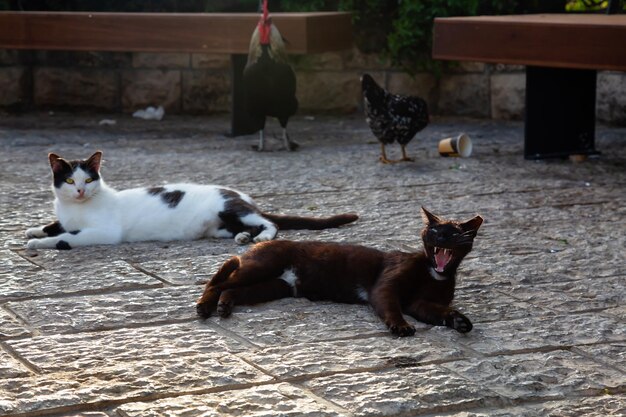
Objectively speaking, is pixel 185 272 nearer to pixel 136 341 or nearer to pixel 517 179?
pixel 136 341

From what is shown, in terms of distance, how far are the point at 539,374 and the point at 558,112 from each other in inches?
192

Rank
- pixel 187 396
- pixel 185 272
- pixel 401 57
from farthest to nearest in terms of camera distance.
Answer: pixel 401 57 < pixel 185 272 < pixel 187 396

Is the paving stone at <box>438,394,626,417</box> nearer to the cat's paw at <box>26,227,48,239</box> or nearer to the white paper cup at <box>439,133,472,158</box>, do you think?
the cat's paw at <box>26,227,48,239</box>

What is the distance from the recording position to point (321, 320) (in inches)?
157

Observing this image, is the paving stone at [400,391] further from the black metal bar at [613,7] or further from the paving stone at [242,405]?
the black metal bar at [613,7]

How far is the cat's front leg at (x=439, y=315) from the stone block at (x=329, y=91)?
670cm

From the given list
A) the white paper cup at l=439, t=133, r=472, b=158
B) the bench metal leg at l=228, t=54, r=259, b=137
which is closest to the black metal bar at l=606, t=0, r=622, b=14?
the white paper cup at l=439, t=133, r=472, b=158

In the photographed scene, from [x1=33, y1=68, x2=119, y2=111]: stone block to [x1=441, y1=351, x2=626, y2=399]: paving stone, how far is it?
310 inches

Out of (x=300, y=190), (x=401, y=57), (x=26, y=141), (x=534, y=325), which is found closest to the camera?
(x=534, y=325)

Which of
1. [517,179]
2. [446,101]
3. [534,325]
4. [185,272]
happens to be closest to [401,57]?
[446,101]

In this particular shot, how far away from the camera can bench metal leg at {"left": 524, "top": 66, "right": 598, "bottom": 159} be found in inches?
312

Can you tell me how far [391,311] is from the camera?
3.89 metres

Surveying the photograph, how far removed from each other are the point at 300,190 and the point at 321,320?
2892 millimetres

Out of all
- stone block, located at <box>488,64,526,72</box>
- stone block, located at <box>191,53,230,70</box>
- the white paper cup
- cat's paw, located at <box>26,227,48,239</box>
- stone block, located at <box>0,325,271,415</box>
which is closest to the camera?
stone block, located at <box>0,325,271,415</box>
